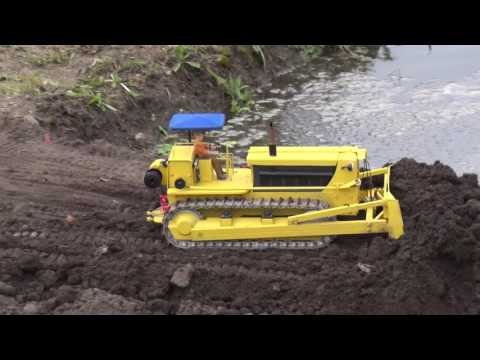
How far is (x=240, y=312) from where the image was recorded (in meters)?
9.17

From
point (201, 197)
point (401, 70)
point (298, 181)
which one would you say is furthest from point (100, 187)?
point (401, 70)

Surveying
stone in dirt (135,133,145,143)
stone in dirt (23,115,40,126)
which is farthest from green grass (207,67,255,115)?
stone in dirt (23,115,40,126)

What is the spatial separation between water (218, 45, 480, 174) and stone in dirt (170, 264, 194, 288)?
618 centimetres

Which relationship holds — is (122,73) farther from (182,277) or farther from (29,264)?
(182,277)

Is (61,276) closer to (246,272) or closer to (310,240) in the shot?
(246,272)

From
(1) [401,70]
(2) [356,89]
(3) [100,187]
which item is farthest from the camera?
(1) [401,70]

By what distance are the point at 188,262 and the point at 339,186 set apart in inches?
103

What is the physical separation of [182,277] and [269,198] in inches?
76.9

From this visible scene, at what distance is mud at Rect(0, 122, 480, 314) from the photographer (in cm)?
912

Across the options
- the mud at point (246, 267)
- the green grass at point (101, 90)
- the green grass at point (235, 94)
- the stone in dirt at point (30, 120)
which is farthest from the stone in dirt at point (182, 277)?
the green grass at point (235, 94)

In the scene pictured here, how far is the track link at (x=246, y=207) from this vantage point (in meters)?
10.4

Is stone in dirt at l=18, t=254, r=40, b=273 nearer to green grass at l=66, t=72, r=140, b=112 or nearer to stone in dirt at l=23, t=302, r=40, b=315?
stone in dirt at l=23, t=302, r=40, b=315

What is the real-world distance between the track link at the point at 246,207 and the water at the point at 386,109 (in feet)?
16.5

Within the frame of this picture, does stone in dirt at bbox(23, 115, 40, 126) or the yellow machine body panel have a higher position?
stone in dirt at bbox(23, 115, 40, 126)
